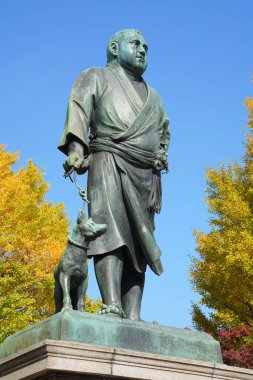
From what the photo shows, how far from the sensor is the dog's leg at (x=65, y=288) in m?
4.76

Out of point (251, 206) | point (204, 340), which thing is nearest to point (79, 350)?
point (204, 340)

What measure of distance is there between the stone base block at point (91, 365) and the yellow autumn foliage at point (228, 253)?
11.3 meters

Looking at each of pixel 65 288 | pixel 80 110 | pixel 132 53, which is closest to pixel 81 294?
pixel 65 288

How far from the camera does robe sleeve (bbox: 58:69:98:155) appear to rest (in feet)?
17.9

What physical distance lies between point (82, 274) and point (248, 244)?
11187 millimetres

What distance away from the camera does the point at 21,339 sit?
464cm

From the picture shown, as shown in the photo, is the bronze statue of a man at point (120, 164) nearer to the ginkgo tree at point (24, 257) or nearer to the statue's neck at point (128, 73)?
the statue's neck at point (128, 73)

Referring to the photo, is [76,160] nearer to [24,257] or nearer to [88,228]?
[88,228]

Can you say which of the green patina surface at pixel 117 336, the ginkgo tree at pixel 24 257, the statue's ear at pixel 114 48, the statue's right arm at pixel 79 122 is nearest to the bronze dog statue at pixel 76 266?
the green patina surface at pixel 117 336

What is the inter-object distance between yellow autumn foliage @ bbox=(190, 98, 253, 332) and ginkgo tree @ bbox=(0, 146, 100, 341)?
130 inches

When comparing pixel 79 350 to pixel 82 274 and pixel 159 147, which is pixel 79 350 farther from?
pixel 159 147

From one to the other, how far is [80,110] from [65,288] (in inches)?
Answer: 65.8

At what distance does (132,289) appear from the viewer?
536 cm

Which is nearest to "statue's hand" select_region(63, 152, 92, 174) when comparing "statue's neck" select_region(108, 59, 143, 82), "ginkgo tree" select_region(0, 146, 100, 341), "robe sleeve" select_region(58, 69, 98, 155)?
"robe sleeve" select_region(58, 69, 98, 155)
